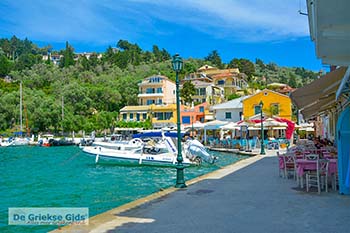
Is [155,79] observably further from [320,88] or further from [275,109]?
[320,88]

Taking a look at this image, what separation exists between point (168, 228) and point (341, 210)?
360cm

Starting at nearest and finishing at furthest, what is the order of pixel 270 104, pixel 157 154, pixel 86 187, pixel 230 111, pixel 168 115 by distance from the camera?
pixel 86 187, pixel 157 154, pixel 270 104, pixel 230 111, pixel 168 115

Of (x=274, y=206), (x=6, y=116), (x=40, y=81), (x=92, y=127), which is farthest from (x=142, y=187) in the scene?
(x=40, y=81)

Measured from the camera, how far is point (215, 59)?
5827 inches

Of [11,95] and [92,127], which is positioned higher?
[11,95]

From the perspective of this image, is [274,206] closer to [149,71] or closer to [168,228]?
[168,228]

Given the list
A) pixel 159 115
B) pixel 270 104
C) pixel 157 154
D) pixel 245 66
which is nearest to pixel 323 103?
pixel 157 154

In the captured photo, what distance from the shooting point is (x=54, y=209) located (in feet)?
37.5

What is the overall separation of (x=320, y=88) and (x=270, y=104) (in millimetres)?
40862

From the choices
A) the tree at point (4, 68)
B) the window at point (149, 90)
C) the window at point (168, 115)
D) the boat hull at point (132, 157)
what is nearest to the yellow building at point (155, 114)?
the window at point (168, 115)

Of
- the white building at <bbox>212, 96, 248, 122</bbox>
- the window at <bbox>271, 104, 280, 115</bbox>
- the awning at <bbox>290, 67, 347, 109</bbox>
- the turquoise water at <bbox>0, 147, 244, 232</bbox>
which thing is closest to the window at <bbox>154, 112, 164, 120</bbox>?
the white building at <bbox>212, 96, 248, 122</bbox>

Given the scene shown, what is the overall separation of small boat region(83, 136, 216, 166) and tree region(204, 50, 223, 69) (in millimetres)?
117300

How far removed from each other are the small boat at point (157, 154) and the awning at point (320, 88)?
33.3 ft

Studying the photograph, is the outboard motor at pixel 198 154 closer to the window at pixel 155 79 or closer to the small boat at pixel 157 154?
the small boat at pixel 157 154
